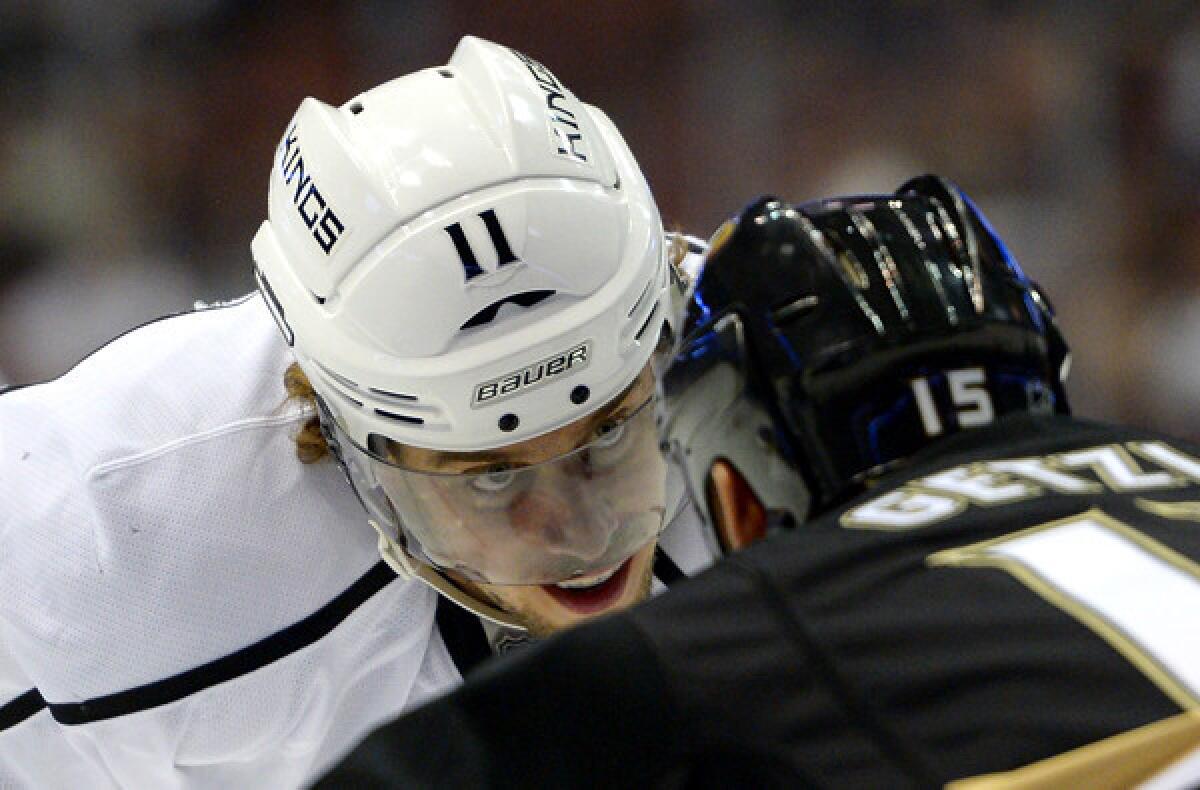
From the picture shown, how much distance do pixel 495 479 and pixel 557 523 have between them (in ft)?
0.26

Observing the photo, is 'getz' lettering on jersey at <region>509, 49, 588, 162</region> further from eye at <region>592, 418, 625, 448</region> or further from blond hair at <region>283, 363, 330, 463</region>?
blond hair at <region>283, 363, 330, 463</region>

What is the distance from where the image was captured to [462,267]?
141 centimetres

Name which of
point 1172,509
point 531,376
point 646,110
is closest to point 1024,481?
point 1172,509

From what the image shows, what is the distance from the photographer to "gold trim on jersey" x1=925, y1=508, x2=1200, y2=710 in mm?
651

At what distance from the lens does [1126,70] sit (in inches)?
125

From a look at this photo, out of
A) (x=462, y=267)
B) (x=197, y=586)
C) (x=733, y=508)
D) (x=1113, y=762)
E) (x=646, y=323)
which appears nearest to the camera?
(x=1113, y=762)

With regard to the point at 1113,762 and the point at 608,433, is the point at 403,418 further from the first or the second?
the point at 1113,762

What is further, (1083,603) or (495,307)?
(495,307)

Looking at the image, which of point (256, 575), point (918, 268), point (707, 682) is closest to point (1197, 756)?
point (707, 682)

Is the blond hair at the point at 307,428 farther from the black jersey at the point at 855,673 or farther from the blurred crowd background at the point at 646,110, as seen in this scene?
the blurred crowd background at the point at 646,110

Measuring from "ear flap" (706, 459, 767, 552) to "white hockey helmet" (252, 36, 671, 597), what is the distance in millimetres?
558

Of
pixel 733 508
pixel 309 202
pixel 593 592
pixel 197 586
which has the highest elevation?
pixel 309 202

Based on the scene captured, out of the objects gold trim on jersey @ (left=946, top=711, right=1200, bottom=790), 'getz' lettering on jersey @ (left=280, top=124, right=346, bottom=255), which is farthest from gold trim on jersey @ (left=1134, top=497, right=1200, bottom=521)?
'getz' lettering on jersey @ (left=280, top=124, right=346, bottom=255)

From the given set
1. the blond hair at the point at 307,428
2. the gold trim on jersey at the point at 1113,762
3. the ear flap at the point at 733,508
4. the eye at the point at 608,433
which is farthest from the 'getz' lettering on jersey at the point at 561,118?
the gold trim on jersey at the point at 1113,762
